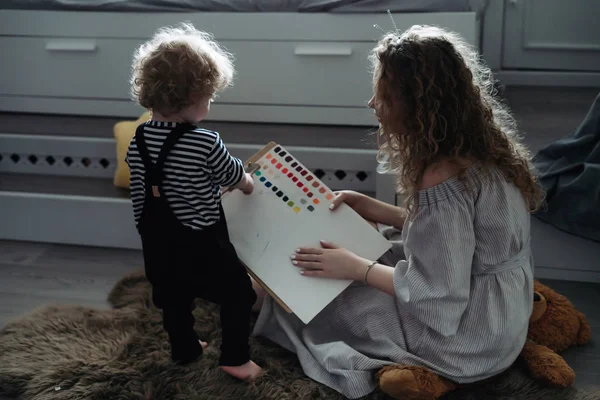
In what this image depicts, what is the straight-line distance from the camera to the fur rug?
1.43 meters

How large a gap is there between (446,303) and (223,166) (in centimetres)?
48

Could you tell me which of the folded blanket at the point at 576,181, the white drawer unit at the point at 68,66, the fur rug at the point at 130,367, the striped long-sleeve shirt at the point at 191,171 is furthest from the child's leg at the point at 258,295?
the white drawer unit at the point at 68,66

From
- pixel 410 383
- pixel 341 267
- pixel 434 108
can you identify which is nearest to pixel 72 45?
pixel 341 267

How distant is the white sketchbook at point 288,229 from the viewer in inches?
56.7

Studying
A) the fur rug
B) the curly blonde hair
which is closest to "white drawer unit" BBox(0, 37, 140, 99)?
the fur rug

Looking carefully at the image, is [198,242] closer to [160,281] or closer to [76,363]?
[160,281]

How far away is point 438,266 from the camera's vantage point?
4.26 feet

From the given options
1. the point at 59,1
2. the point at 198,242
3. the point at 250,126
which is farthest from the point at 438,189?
the point at 59,1

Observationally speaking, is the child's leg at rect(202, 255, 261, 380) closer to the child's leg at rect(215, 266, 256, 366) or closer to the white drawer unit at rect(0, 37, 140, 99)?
the child's leg at rect(215, 266, 256, 366)

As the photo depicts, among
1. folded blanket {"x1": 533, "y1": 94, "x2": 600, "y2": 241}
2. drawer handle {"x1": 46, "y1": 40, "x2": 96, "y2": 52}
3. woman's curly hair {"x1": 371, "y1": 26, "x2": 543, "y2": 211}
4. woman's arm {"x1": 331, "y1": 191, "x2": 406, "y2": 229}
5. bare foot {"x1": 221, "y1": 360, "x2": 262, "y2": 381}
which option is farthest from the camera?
drawer handle {"x1": 46, "y1": 40, "x2": 96, "y2": 52}

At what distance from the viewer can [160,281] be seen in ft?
4.74

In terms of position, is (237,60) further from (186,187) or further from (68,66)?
(186,187)

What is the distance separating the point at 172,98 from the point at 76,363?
60cm

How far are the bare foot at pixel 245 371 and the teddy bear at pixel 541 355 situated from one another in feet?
0.83
